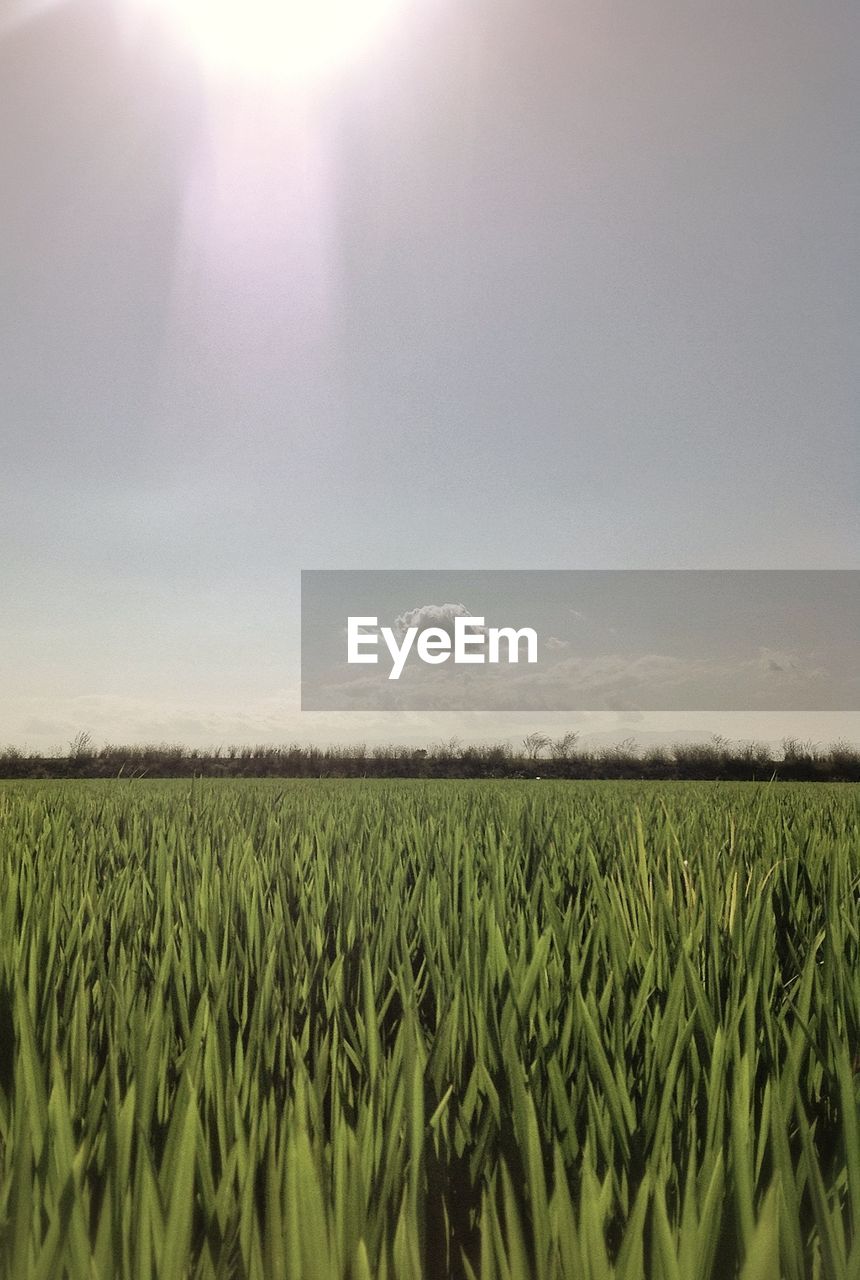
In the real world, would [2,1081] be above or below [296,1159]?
below

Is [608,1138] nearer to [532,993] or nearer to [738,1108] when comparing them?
[738,1108]

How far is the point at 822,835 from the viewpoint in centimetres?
329

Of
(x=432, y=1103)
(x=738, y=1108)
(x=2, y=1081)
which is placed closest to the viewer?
(x=738, y=1108)

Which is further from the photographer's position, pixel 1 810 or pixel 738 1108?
pixel 1 810

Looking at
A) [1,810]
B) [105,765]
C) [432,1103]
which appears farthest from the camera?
[105,765]

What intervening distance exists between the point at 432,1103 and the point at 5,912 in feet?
3.77

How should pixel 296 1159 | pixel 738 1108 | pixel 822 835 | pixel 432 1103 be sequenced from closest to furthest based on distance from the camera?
pixel 296 1159, pixel 738 1108, pixel 432 1103, pixel 822 835

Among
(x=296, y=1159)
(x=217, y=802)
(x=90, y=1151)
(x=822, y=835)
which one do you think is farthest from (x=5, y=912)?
(x=217, y=802)

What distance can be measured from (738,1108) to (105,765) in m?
23.5

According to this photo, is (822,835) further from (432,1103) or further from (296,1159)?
(296,1159)

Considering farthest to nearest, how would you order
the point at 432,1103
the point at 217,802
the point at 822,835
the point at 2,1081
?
the point at 217,802, the point at 822,835, the point at 2,1081, the point at 432,1103

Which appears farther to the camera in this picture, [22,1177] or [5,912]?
[5,912]

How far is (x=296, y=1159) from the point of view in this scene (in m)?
0.64

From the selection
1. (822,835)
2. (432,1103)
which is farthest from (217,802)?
(432,1103)
